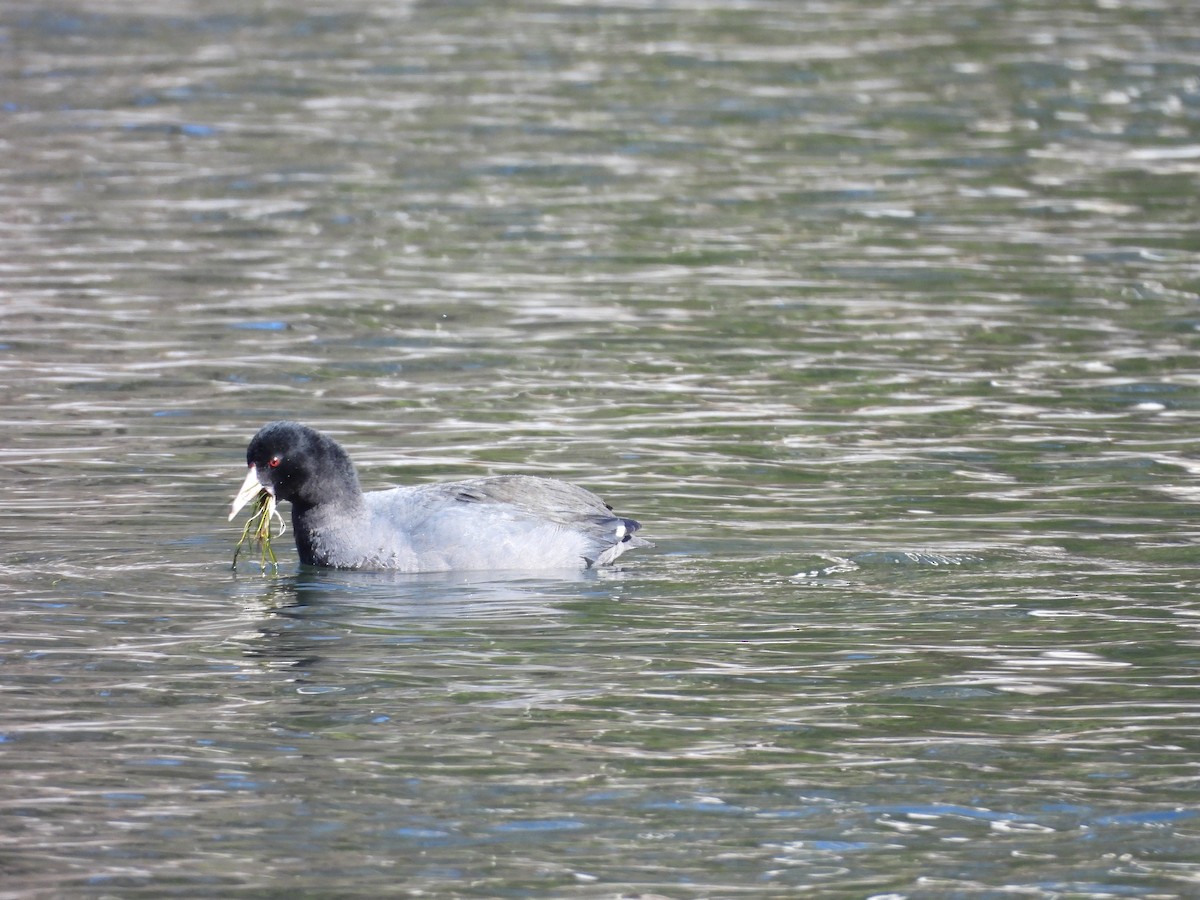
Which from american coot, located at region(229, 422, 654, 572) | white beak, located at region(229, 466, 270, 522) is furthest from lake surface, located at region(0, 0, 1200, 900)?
white beak, located at region(229, 466, 270, 522)

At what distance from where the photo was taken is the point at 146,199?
21141mm

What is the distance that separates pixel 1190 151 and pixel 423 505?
1435 cm

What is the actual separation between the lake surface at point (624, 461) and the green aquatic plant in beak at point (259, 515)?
0.18 meters

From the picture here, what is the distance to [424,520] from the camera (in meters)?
11.0

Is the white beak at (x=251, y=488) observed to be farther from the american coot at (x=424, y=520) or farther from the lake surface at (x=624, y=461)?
the lake surface at (x=624, y=461)

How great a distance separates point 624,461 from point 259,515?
2622mm

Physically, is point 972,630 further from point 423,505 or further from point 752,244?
point 752,244

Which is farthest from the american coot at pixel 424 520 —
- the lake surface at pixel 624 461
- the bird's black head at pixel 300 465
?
the lake surface at pixel 624 461

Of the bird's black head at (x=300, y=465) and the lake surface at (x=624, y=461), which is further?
the bird's black head at (x=300, y=465)

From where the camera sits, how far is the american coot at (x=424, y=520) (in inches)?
431

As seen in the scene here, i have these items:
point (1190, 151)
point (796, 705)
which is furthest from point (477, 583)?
point (1190, 151)

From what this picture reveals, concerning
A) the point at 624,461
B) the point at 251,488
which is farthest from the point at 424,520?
the point at 624,461

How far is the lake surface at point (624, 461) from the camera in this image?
7.80 m

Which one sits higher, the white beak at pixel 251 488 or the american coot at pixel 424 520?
the white beak at pixel 251 488
